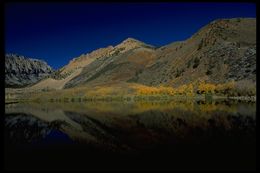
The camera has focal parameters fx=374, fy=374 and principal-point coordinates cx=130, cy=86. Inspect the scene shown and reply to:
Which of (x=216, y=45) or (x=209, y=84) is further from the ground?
(x=216, y=45)

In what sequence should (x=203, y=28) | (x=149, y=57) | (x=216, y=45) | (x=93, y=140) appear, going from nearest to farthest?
(x=93, y=140)
(x=216, y=45)
(x=203, y=28)
(x=149, y=57)

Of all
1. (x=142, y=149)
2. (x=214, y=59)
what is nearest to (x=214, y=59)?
(x=214, y=59)

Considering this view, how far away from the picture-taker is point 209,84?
72.7 metres

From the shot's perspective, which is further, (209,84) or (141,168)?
(209,84)

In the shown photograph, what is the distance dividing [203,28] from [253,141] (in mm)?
104914

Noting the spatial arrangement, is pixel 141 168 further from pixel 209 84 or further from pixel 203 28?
pixel 203 28

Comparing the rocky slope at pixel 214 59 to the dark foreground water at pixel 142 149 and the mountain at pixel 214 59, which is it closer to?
the mountain at pixel 214 59

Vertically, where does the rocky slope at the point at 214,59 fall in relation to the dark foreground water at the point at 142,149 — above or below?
above

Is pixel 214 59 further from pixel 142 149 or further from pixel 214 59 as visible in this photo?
pixel 142 149

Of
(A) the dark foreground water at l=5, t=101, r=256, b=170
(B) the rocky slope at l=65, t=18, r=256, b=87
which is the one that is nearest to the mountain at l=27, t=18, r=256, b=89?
(B) the rocky slope at l=65, t=18, r=256, b=87

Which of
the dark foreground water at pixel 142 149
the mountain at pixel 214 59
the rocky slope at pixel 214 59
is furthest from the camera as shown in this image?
the rocky slope at pixel 214 59

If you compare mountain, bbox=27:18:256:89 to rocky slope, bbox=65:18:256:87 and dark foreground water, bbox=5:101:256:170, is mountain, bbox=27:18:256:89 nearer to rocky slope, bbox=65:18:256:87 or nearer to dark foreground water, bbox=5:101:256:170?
rocky slope, bbox=65:18:256:87

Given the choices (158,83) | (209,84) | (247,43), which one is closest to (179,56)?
(158,83)

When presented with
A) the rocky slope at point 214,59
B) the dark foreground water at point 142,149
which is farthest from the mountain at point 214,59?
the dark foreground water at point 142,149
